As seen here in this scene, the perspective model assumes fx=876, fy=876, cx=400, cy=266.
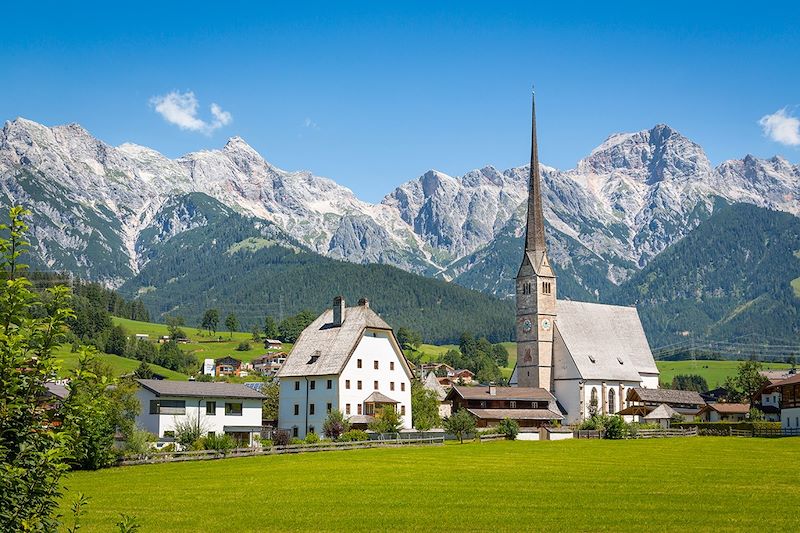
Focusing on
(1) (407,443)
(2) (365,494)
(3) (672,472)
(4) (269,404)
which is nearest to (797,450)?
(3) (672,472)

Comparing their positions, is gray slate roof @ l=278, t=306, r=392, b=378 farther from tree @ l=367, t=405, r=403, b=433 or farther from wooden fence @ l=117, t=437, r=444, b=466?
wooden fence @ l=117, t=437, r=444, b=466

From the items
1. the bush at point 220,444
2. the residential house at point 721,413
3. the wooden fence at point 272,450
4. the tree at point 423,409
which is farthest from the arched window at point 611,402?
the bush at point 220,444

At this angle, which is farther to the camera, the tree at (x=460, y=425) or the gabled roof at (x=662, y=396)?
the gabled roof at (x=662, y=396)

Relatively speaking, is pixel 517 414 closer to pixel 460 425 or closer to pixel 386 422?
pixel 460 425


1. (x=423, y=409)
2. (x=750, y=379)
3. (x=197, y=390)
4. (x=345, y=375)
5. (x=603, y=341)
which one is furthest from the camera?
(x=750, y=379)

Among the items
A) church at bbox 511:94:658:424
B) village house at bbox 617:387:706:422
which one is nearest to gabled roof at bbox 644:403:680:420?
village house at bbox 617:387:706:422

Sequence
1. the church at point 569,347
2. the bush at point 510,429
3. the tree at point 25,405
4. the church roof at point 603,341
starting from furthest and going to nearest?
the church roof at point 603,341 → the church at point 569,347 → the bush at point 510,429 → the tree at point 25,405

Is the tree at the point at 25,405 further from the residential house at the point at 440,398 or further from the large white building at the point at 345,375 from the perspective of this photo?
the residential house at the point at 440,398

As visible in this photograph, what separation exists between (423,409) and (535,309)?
3932cm

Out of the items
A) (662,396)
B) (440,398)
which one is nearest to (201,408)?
(440,398)

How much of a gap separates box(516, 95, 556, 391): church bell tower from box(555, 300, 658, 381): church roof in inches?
111

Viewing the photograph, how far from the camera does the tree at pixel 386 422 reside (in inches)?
3345

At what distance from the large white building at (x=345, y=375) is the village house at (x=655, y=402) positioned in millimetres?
45451

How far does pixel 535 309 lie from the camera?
5492 inches
